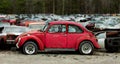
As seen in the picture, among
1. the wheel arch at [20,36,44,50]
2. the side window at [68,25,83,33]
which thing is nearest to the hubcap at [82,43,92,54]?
the side window at [68,25,83,33]

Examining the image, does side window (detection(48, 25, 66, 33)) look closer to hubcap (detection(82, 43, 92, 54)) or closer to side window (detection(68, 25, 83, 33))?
side window (detection(68, 25, 83, 33))

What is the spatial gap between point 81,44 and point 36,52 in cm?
220

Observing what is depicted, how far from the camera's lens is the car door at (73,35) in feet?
52.7

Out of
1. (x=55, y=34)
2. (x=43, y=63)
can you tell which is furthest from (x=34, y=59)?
(x=55, y=34)

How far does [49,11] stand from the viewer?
5098 inches

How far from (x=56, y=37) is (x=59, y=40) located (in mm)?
209

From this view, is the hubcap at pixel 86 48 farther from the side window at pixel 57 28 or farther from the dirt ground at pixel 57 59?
the side window at pixel 57 28

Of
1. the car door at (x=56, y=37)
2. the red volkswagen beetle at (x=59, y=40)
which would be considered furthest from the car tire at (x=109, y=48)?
the car door at (x=56, y=37)

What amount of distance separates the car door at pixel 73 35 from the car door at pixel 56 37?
0.22 metres

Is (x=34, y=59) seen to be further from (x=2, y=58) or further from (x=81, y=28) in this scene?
(x=81, y=28)

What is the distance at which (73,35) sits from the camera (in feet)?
52.7

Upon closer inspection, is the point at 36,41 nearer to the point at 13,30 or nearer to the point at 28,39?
the point at 28,39

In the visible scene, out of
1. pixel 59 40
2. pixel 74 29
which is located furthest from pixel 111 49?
pixel 59 40

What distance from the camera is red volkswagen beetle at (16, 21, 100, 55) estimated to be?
51.9 feet
